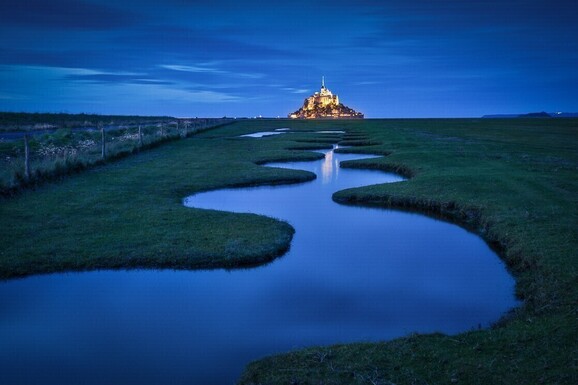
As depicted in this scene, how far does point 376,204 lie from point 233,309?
40.2 ft

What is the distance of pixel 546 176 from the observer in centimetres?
2609

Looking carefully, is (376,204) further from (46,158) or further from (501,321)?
(46,158)

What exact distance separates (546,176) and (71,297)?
23.9m

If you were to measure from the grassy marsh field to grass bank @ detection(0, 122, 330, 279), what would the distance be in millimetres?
47

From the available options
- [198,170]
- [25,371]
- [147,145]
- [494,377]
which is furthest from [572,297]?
[147,145]

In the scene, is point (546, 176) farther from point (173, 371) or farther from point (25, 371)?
point (25, 371)

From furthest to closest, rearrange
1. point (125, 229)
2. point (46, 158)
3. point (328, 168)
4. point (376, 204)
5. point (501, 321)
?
point (328, 168)
point (46, 158)
point (376, 204)
point (125, 229)
point (501, 321)

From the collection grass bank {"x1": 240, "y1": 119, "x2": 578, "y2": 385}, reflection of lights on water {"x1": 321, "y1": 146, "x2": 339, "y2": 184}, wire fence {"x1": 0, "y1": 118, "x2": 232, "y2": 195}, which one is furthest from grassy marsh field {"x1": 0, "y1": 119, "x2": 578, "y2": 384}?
reflection of lights on water {"x1": 321, "y1": 146, "x2": 339, "y2": 184}

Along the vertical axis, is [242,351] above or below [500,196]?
below

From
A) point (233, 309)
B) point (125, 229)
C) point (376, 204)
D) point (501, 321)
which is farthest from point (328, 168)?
point (501, 321)

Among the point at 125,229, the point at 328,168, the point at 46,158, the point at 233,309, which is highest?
the point at 46,158

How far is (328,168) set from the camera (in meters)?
35.6

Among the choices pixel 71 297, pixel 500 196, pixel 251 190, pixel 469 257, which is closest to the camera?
pixel 71 297

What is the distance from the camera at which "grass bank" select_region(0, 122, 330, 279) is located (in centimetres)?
1372
